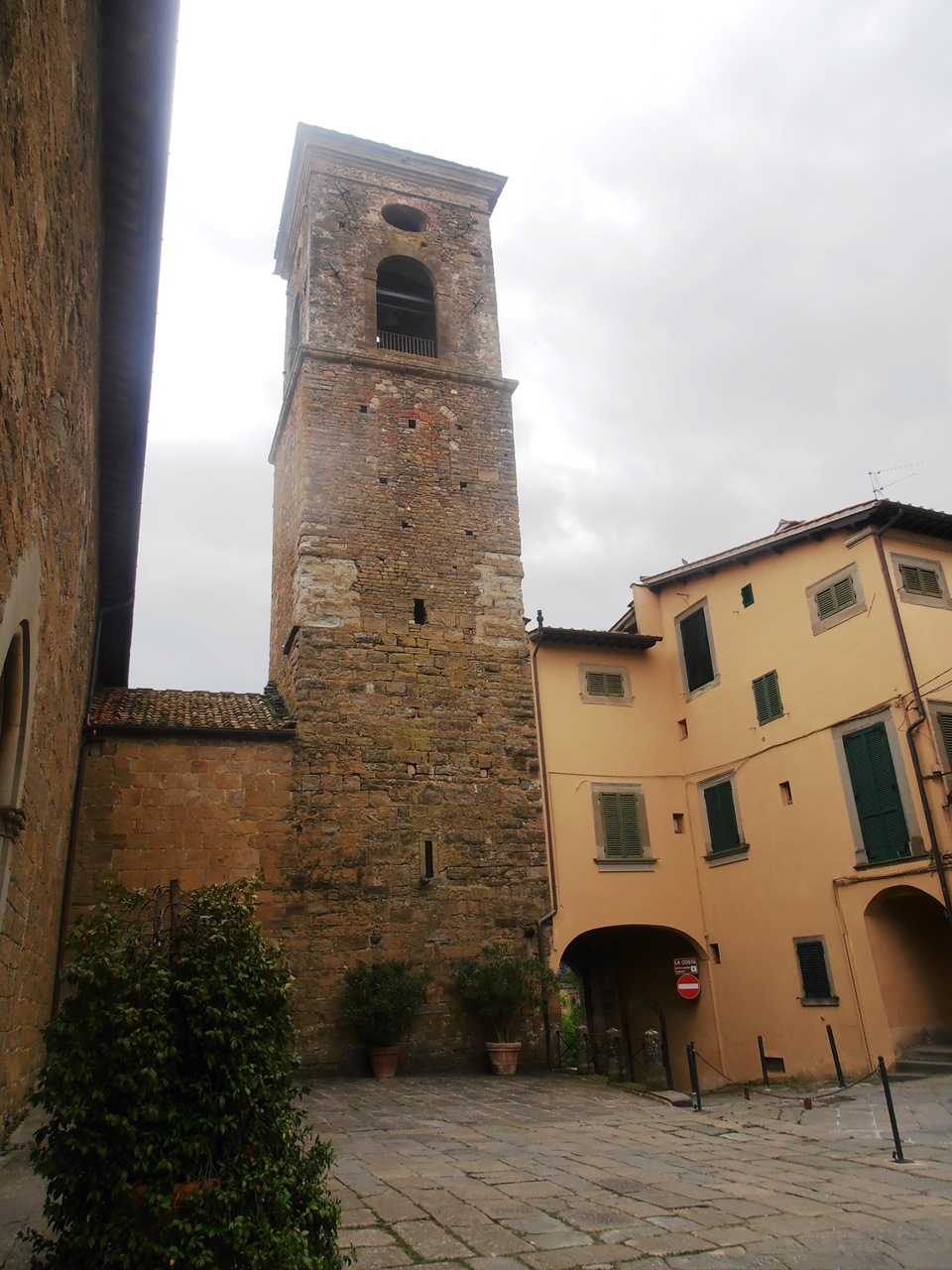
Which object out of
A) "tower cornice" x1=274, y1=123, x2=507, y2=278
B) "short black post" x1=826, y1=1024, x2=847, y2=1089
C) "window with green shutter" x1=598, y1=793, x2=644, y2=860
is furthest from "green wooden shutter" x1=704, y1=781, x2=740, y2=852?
"tower cornice" x1=274, y1=123, x2=507, y2=278

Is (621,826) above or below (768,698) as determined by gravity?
below

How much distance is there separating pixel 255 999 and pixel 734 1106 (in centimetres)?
858

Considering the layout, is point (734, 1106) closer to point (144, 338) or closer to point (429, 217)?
point (144, 338)

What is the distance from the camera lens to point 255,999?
388 cm

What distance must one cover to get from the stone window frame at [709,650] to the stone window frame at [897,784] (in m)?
2.75

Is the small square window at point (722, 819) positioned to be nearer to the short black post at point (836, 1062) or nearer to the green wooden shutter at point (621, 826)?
the green wooden shutter at point (621, 826)

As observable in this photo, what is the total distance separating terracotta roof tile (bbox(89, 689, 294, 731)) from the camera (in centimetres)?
1216

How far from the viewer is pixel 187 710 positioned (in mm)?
12914

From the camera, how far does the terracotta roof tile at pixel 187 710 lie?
12.2m

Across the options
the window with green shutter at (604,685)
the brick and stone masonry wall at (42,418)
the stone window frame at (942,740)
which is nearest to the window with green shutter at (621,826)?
the window with green shutter at (604,685)

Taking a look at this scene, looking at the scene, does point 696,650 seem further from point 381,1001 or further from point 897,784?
point 381,1001

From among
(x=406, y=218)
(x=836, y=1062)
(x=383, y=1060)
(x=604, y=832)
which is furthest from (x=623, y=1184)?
(x=406, y=218)

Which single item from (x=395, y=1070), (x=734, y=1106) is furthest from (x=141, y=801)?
(x=734, y=1106)

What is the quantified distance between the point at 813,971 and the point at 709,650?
18.1 feet
